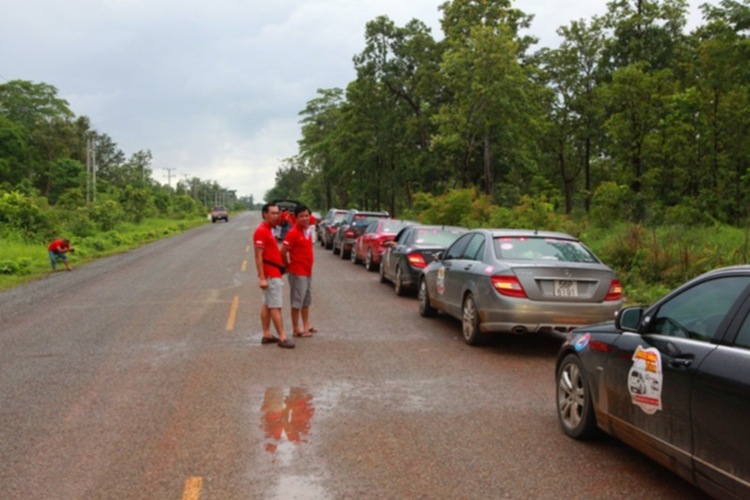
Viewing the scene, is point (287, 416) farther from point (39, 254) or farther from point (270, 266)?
point (39, 254)

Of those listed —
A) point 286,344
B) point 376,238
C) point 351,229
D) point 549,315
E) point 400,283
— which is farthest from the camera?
point 351,229

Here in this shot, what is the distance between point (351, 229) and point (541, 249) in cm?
1397

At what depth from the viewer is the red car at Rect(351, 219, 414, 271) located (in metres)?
17.5

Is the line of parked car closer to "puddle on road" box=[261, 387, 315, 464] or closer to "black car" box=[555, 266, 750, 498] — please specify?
"black car" box=[555, 266, 750, 498]

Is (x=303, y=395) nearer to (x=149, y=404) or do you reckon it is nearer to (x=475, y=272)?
(x=149, y=404)

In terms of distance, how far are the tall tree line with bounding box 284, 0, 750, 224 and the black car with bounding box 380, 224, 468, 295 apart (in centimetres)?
1049

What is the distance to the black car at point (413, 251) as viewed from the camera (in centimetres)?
1295

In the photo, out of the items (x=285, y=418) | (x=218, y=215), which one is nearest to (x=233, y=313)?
(x=285, y=418)

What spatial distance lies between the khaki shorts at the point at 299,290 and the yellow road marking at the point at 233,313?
49.2 inches

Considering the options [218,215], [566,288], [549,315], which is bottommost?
[549,315]

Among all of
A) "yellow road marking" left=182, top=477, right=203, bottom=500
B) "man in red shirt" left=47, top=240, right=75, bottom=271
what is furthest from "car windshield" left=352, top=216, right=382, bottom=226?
"yellow road marking" left=182, top=477, right=203, bottom=500

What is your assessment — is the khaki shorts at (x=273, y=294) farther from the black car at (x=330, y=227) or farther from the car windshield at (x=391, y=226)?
the black car at (x=330, y=227)

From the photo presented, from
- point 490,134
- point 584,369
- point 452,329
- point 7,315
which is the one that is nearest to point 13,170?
point 490,134

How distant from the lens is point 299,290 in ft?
28.9
